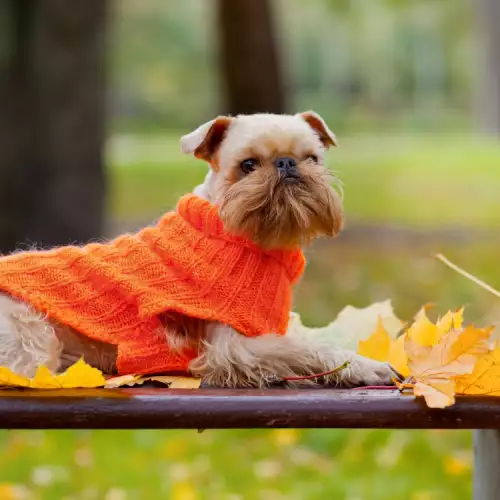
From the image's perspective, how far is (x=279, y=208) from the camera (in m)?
2.63

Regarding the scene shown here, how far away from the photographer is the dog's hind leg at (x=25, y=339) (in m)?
2.63

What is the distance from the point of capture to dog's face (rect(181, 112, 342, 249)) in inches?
104

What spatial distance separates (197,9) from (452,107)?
14594 millimetres

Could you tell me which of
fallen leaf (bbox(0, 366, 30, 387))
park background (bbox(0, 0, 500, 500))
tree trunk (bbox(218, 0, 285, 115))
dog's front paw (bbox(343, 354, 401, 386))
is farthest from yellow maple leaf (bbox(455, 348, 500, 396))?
tree trunk (bbox(218, 0, 285, 115))

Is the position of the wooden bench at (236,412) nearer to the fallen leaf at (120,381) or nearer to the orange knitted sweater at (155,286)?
the fallen leaf at (120,381)

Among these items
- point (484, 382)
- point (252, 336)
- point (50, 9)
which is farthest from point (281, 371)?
point (50, 9)

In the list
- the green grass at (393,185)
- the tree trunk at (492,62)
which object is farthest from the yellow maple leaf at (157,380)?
the tree trunk at (492,62)

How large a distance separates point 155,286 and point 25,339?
1.32ft

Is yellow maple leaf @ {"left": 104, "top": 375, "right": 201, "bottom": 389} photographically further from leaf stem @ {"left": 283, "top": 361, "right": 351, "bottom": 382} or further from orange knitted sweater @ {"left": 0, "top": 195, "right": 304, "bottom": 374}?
leaf stem @ {"left": 283, "top": 361, "right": 351, "bottom": 382}

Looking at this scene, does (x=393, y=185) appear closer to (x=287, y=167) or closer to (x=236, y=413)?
(x=287, y=167)

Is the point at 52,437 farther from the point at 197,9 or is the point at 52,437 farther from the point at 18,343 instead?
the point at 197,9

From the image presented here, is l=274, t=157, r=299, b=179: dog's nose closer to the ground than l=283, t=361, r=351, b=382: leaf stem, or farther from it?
farther from it

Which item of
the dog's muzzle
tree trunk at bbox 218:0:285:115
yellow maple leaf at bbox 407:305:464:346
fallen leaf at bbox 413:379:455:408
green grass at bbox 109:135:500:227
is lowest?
green grass at bbox 109:135:500:227

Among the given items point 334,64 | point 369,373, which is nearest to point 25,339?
point 369,373
